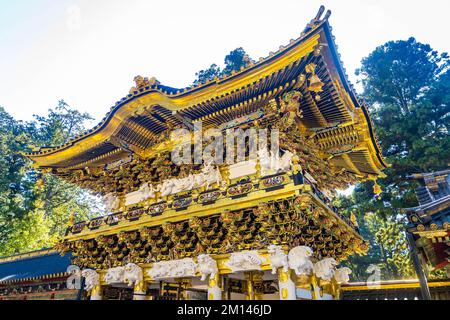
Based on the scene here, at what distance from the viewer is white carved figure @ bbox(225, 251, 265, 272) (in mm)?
7418

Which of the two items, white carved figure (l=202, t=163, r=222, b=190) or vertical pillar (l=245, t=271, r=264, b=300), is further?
white carved figure (l=202, t=163, r=222, b=190)

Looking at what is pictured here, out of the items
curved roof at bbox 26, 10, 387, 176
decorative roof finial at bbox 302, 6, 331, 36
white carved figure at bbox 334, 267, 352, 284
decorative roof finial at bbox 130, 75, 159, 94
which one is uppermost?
decorative roof finial at bbox 130, 75, 159, 94

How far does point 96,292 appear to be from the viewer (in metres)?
10.2

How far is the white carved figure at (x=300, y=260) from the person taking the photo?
6.84 m

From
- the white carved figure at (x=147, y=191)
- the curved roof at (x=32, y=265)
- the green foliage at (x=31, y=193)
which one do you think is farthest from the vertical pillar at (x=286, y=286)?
the green foliage at (x=31, y=193)

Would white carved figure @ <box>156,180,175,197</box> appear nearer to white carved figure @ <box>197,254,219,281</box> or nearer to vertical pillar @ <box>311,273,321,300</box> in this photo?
white carved figure @ <box>197,254,219,281</box>

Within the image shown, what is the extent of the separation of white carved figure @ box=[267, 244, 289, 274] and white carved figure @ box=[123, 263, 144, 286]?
4.43 meters

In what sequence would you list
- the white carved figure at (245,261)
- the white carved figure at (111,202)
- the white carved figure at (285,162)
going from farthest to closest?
the white carved figure at (111,202), the white carved figure at (285,162), the white carved figure at (245,261)

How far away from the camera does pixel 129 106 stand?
9.66m

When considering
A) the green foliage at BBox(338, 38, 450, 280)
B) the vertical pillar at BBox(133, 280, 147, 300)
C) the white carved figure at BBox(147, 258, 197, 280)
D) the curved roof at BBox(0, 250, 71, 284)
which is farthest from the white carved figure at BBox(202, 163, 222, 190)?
the green foliage at BBox(338, 38, 450, 280)

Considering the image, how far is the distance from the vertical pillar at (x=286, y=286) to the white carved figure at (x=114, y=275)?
5.42 meters

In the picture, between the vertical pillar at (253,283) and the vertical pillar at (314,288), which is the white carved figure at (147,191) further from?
the vertical pillar at (314,288)
